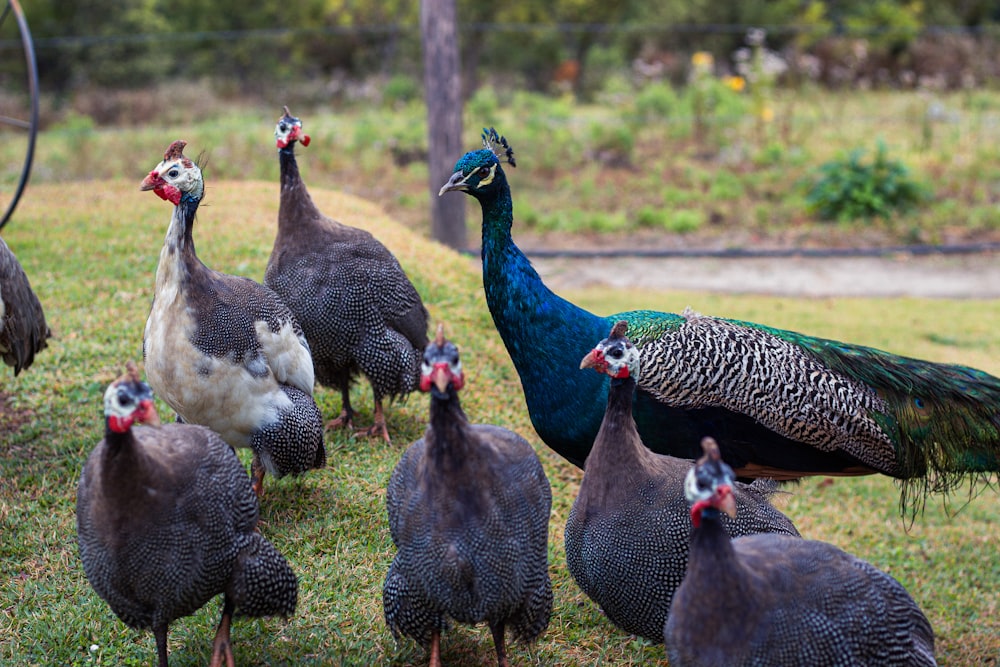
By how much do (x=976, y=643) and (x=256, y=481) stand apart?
306cm

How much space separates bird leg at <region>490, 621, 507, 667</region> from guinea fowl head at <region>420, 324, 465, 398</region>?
0.86 metres

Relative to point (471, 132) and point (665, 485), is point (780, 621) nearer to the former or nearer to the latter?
point (665, 485)

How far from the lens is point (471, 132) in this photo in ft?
39.0

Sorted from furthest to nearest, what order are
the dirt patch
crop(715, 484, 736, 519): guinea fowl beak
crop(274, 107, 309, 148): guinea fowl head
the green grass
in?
the dirt patch → crop(274, 107, 309, 148): guinea fowl head → the green grass → crop(715, 484, 736, 519): guinea fowl beak

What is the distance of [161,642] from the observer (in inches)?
121

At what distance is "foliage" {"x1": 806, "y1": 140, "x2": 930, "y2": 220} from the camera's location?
A: 10164 millimetres

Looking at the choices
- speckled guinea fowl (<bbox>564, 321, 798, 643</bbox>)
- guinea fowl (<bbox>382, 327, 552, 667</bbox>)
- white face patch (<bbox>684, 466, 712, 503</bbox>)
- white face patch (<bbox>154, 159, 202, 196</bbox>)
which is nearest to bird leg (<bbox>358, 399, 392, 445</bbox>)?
white face patch (<bbox>154, 159, 202, 196</bbox>)

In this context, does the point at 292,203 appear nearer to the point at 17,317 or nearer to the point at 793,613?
the point at 17,317

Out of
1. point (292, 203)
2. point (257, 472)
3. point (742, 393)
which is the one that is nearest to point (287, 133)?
point (292, 203)

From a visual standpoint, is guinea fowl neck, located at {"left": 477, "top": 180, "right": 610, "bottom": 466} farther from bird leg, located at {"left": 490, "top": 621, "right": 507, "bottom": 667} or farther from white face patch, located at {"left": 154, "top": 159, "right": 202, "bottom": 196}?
white face patch, located at {"left": 154, "top": 159, "right": 202, "bottom": 196}

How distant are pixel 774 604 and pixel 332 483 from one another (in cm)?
229

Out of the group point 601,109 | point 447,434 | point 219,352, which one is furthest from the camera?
point 601,109

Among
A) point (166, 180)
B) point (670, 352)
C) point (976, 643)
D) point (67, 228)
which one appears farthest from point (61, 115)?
point (976, 643)

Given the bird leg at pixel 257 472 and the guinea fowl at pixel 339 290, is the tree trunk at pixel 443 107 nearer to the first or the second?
the guinea fowl at pixel 339 290
